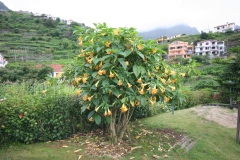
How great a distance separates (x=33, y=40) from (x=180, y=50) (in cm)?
3525

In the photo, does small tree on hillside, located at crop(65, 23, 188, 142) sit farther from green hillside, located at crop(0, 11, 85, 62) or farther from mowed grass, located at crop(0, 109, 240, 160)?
green hillside, located at crop(0, 11, 85, 62)

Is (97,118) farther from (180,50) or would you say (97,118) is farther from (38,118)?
(180,50)

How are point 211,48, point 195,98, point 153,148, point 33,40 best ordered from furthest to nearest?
1. point 211,48
2. point 33,40
3. point 195,98
4. point 153,148

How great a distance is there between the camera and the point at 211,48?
43.7 m

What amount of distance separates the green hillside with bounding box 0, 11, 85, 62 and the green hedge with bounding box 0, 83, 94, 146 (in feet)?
98.7

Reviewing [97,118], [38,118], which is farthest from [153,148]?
[38,118]

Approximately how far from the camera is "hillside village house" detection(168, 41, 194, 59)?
150 feet

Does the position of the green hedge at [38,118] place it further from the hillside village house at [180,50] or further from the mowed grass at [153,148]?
the hillside village house at [180,50]

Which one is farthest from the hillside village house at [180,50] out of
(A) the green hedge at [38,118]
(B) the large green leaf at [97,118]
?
(B) the large green leaf at [97,118]

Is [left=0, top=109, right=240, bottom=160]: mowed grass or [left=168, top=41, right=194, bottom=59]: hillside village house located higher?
[left=168, top=41, right=194, bottom=59]: hillside village house

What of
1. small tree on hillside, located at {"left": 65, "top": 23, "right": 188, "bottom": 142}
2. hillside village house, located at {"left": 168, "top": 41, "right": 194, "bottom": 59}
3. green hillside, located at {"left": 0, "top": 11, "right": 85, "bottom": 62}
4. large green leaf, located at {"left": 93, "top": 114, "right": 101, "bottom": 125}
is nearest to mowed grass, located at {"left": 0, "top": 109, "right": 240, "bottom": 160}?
large green leaf, located at {"left": 93, "top": 114, "right": 101, "bottom": 125}

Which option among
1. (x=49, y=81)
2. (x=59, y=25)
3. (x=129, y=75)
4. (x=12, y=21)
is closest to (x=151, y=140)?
(x=129, y=75)

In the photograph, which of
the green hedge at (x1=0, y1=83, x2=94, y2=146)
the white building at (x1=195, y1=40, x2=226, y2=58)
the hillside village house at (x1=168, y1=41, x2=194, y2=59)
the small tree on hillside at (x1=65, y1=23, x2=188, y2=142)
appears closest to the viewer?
the small tree on hillside at (x1=65, y1=23, x2=188, y2=142)

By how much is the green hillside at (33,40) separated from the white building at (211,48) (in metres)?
29.8
